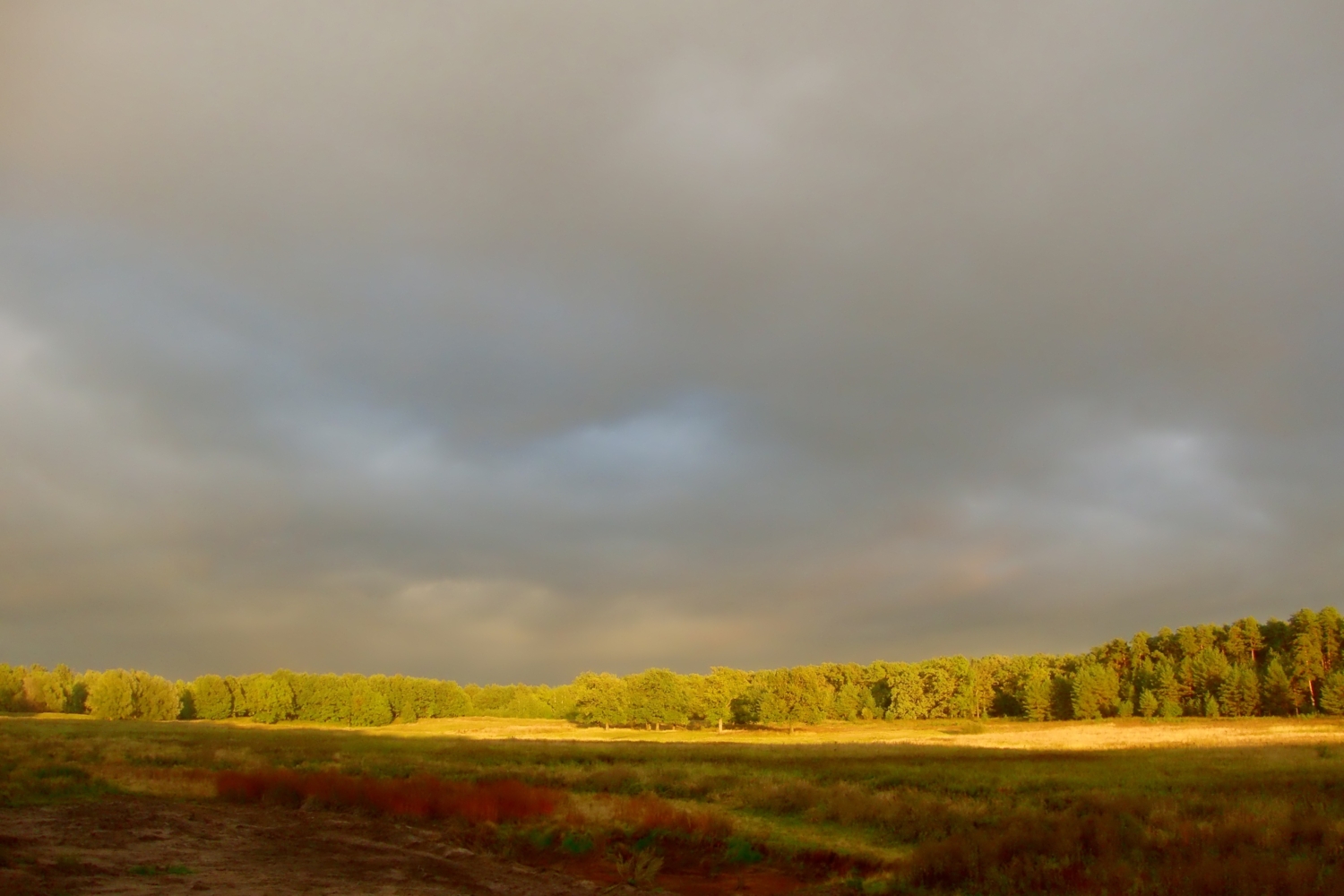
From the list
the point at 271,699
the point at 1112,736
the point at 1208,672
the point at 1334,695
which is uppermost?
the point at 1208,672

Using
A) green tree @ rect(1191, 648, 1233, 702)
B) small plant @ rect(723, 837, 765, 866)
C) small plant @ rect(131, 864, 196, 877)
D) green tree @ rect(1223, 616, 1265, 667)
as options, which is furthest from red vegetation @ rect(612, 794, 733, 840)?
green tree @ rect(1223, 616, 1265, 667)

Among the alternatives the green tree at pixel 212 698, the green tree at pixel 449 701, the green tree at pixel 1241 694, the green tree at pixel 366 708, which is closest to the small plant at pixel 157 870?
the green tree at pixel 1241 694

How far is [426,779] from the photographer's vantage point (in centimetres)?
3584

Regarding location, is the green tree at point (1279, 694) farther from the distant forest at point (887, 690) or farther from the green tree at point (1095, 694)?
the green tree at point (1095, 694)

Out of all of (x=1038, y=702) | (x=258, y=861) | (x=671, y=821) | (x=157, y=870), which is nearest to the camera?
(x=157, y=870)

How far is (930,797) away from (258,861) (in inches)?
800

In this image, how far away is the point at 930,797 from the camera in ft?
95.2

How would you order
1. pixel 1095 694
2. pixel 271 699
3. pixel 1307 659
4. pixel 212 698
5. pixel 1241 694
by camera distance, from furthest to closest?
pixel 212 698 → pixel 271 699 → pixel 1095 694 → pixel 1307 659 → pixel 1241 694

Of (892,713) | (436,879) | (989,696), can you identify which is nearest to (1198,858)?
(436,879)

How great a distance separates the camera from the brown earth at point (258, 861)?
16312 mm

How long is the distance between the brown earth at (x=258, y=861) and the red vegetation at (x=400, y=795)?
1613 mm

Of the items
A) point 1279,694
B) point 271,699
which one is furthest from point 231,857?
point 271,699

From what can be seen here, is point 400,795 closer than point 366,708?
Yes

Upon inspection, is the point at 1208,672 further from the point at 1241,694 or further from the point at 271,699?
the point at 271,699
